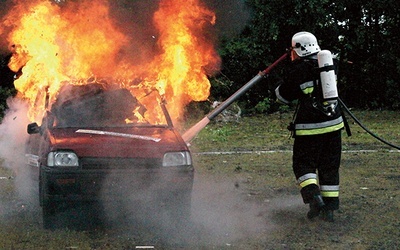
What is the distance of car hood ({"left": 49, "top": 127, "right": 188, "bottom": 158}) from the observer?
680 centimetres

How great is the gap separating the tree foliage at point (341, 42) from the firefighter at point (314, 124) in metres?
13.1

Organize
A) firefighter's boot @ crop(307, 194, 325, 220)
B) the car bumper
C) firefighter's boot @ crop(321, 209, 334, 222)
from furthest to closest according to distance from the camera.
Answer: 1. firefighter's boot @ crop(321, 209, 334, 222)
2. firefighter's boot @ crop(307, 194, 325, 220)
3. the car bumper

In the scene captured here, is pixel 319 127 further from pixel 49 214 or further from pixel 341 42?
pixel 341 42

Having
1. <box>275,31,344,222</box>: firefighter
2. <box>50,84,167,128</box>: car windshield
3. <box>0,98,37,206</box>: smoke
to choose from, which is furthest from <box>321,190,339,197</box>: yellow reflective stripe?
<box>0,98,37,206</box>: smoke

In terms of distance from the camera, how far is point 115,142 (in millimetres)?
7000

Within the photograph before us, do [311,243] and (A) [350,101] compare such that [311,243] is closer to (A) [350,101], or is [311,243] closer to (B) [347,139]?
(B) [347,139]

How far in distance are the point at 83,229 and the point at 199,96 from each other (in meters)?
3.00

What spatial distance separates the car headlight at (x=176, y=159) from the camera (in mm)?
6891

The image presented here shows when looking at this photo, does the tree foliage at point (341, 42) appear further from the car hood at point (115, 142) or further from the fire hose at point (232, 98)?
the car hood at point (115, 142)

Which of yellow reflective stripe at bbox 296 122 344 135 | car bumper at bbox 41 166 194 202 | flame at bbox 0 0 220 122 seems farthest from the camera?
flame at bbox 0 0 220 122

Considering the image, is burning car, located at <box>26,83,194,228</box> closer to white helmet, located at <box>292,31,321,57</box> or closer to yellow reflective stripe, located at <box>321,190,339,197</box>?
yellow reflective stripe, located at <box>321,190,339,197</box>

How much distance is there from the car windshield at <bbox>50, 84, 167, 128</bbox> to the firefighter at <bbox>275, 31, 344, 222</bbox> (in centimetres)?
173

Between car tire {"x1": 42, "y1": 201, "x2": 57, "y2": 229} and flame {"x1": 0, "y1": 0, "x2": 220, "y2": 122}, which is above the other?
flame {"x1": 0, "y1": 0, "x2": 220, "y2": 122}

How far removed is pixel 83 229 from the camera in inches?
276
